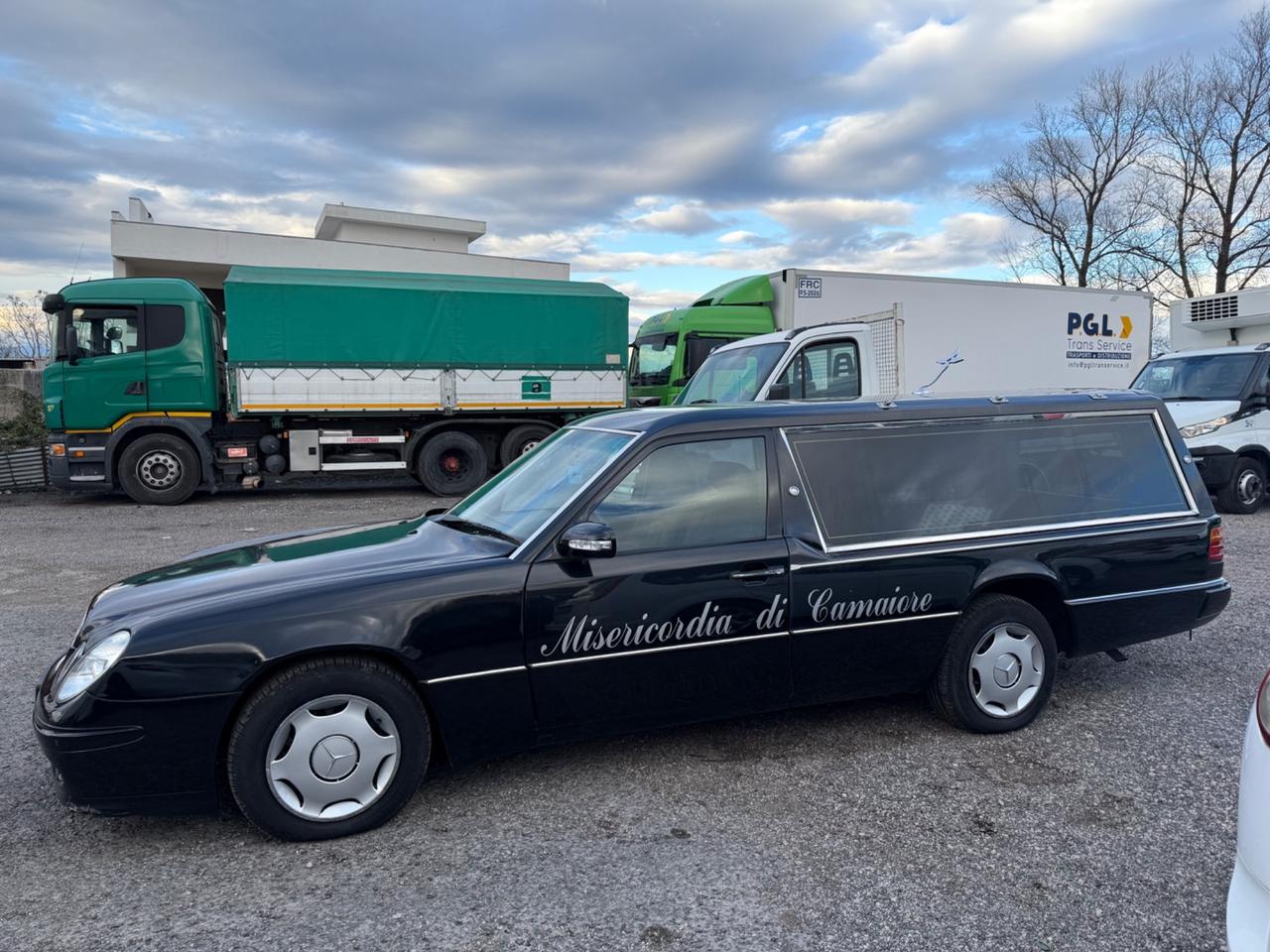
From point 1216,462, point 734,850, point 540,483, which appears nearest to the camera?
point 734,850

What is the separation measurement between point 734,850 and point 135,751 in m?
2.07

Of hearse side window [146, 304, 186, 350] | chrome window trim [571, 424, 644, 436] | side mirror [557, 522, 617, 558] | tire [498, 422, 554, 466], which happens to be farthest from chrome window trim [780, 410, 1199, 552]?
hearse side window [146, 304, 186, 350]

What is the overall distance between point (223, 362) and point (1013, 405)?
11.8 m

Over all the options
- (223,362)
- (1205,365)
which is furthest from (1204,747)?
(223,362)

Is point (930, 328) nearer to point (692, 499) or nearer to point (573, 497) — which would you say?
point (692, 499)

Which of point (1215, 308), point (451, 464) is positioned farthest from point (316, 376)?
point (1215, 308)

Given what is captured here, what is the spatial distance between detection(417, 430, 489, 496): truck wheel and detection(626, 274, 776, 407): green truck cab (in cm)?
276

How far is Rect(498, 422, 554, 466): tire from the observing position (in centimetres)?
1373

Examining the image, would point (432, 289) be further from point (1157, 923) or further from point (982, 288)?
point (1157, 923)

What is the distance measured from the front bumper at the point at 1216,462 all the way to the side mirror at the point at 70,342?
14.3 m

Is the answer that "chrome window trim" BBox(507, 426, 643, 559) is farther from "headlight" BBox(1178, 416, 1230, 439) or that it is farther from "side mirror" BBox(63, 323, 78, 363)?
"side mirror" BBox(63, 323, 78, 363)

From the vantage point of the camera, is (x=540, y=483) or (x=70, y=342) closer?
(x=540, y=483)

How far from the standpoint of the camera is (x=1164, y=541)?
4371mm

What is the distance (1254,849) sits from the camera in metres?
2.00
